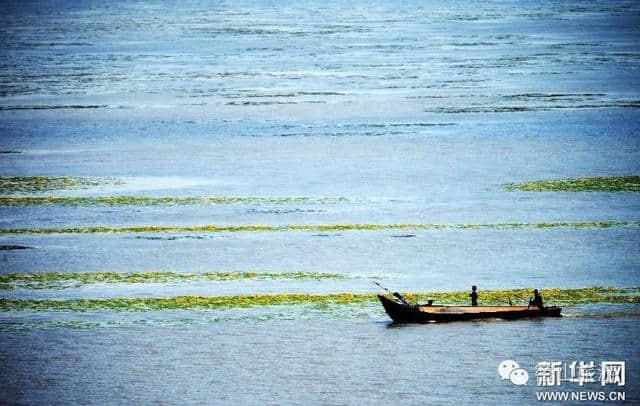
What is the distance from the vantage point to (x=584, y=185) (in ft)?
169

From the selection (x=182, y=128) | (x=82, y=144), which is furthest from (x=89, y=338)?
(x=182, y=128)

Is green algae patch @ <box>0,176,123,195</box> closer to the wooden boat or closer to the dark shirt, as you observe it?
the wooden boat

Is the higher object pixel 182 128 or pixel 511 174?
pixel 182 128

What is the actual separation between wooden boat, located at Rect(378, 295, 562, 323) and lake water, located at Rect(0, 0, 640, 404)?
0.35 m

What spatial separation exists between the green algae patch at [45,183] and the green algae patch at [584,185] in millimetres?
18305

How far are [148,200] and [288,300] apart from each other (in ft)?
55.1

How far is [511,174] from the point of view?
55188 mm

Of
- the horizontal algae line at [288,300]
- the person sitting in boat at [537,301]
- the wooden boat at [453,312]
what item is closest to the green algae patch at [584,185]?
the horizontal algae line at [288,300]

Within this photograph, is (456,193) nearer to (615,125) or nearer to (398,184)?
(398,184)

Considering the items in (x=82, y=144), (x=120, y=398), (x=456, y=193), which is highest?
(x=82, y=144)

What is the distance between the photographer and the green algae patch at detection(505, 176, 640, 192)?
5034cm

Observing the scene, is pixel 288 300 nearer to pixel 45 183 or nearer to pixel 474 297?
pixel 474 297

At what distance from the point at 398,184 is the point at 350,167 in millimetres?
4752

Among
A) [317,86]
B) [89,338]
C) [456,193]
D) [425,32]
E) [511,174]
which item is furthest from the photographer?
[425,32]
